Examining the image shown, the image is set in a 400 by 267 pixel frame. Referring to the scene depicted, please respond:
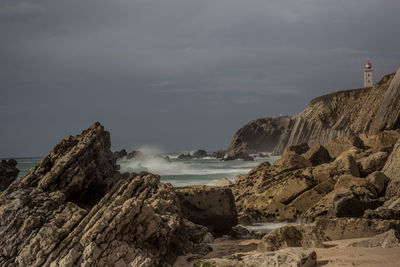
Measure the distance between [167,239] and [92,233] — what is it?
Answer: 4.47ft

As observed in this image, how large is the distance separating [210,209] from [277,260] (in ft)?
12.9

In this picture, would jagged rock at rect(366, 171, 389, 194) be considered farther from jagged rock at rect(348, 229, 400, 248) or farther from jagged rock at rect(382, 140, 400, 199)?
jagged rock at rect(348, 229, 400, 248)

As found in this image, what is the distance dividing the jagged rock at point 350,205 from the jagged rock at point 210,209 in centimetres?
220

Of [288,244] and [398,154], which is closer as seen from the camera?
[288,244]

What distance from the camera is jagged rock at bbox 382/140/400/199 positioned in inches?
398

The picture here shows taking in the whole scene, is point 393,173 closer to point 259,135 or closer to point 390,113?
point 390,113

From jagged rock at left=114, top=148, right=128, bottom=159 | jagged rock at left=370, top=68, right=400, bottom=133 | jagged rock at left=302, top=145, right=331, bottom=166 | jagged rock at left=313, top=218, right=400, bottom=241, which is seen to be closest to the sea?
jagged rock at left=313, top=218, right=400, bottom=241

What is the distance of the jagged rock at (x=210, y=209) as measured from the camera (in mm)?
9383

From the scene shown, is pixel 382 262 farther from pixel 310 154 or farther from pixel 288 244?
pixel 310 154

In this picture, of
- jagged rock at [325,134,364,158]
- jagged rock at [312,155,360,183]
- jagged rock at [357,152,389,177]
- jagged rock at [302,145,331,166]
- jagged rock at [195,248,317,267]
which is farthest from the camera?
jagged rock at [325,134,364,158]

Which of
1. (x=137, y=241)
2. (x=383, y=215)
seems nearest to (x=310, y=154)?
(x=383, y=215)

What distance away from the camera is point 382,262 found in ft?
17.4

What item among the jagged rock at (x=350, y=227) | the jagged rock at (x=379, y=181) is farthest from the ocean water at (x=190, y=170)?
the jagged rock at (x=350, y=227)

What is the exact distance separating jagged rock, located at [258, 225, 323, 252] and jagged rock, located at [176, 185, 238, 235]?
2225 millimetres
